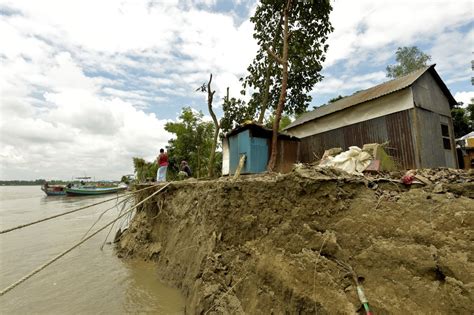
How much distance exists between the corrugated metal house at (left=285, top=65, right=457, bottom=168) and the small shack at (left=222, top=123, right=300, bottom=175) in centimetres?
223

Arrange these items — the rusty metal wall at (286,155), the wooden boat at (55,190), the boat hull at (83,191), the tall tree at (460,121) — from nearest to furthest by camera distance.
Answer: the rusty metal wall at (286,155) → the tall tree at (460,121) → the boat hull at (83,191) → the wooden boat at (55,190)

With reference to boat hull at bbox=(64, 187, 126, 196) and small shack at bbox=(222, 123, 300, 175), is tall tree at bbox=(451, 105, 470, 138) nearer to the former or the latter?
small shack at bbox=(222, 123, 300, 175)

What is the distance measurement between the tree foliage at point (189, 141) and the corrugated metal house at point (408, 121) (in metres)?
17.4

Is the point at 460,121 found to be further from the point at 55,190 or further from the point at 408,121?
the point at 55,190

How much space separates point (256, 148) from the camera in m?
10.4

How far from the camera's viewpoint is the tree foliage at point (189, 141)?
27625mm

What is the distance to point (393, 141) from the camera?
30.9ft

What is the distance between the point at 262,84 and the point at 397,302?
41.9ft

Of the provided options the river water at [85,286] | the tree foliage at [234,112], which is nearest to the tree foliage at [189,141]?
the tree foliage at [234,112]

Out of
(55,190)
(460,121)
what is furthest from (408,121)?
(55,190)

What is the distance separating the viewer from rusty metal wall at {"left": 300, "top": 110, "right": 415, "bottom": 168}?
9.00m

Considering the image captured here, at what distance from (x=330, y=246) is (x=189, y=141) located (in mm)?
25115

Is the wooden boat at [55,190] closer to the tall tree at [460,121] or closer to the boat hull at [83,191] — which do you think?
the boat hull at [83,191]

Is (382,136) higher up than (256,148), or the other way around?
(382,136)
